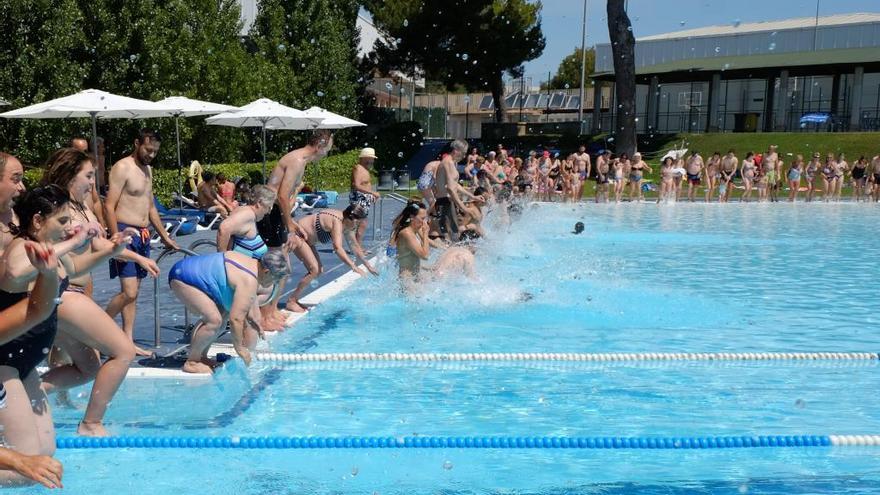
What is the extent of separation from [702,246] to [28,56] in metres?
14.2

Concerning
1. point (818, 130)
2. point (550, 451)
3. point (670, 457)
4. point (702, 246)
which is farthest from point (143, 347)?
point (818, 130)

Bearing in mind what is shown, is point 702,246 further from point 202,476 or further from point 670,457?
point 202,476

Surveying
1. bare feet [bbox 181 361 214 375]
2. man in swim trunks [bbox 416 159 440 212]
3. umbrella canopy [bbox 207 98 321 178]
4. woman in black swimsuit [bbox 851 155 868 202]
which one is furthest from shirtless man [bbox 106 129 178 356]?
woman in black swimsuit [bbox 851 155 868 202]

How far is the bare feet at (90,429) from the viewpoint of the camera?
4.94 meters

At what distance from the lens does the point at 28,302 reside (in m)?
3.62

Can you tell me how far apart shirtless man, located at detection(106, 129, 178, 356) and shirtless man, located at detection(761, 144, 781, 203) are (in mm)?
25052

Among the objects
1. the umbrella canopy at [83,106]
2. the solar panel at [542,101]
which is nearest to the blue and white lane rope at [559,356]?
the umbrella canopy at [83,106]

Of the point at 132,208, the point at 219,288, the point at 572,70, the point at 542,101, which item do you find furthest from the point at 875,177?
the point at 572,70

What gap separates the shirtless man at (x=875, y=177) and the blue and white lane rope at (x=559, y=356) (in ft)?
77.4

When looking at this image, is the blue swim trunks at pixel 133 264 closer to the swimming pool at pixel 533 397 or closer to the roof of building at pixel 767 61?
the swimming pool at pixel 533 397

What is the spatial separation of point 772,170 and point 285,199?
78.6 ft

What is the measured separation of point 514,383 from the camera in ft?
22.0

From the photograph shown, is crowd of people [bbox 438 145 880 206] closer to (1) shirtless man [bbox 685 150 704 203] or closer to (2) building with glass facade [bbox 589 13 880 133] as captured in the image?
(1) shirtless man [bbox 685 150 704 203]

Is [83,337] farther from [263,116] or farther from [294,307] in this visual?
[263,116]
